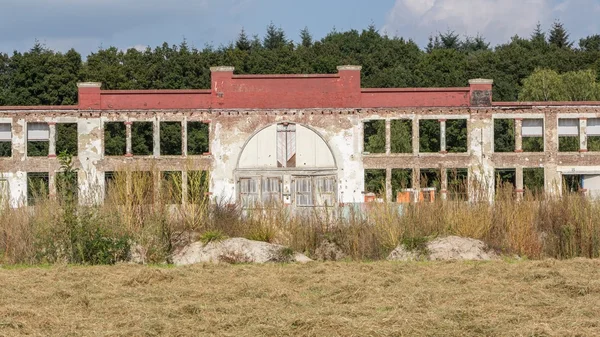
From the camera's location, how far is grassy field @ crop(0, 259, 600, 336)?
1027cm

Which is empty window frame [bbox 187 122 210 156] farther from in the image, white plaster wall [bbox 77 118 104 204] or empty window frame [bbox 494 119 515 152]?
empty window frame [bbox 494 119 515 152]

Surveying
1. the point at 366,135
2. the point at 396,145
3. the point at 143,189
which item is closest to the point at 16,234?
the point at 143,189

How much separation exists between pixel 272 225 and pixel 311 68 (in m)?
37.8

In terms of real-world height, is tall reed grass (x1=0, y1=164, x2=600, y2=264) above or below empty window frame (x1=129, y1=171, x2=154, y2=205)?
below

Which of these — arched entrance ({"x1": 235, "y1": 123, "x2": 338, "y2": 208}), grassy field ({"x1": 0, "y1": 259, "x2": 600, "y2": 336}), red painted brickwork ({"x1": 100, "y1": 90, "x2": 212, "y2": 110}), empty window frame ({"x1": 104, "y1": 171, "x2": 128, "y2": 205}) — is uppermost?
red painted brickwork ({"x1": 100, "y1": 90, "x2": 212, "y2": 110})

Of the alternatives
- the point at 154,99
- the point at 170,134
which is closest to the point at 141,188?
the point at 154,99

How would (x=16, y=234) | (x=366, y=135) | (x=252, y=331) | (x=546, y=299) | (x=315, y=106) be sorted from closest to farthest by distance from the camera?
(x=252, y=331) → (x=546, y=299) → (x=16, y=234) → (x=315, y=106) → (x=366, y=135)

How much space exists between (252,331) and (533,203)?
35.3 ft

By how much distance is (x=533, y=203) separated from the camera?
19.5 metres

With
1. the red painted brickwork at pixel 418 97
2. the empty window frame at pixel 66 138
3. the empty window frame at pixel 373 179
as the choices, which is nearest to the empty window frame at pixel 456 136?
the empty window frame at pixel 373 179

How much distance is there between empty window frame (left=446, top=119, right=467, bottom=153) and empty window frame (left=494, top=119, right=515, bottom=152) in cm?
233

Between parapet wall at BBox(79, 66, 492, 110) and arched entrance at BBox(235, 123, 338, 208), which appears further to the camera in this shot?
parapet wall at BBox(79, 66, 492, 110)

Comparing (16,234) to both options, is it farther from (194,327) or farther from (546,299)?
(546,299)

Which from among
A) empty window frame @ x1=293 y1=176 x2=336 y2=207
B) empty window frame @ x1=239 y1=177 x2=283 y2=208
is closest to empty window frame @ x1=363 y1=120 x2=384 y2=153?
empty window frame @ x1=293 y1=176 x2=336 y2=207
